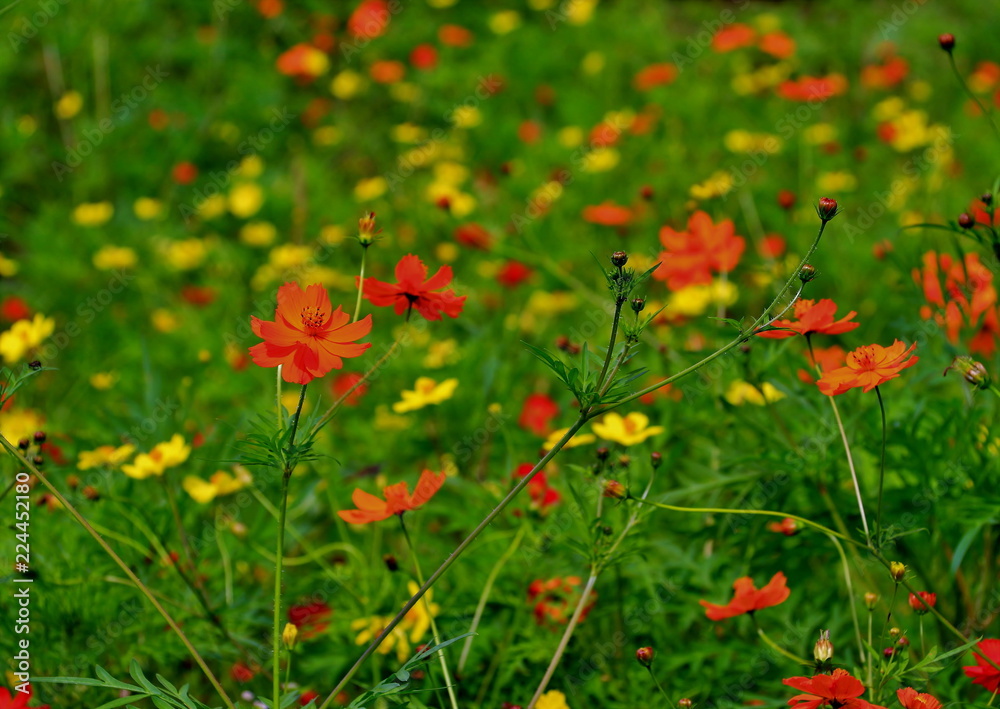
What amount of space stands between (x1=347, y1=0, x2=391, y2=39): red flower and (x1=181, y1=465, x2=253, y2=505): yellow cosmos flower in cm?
274

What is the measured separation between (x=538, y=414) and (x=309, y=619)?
2.42 feet

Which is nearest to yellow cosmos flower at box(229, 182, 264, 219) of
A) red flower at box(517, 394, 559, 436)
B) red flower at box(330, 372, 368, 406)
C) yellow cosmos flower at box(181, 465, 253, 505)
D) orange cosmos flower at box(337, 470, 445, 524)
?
red flower at box(330, 372, 368, 406)

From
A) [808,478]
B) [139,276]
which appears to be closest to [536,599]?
[808,478]

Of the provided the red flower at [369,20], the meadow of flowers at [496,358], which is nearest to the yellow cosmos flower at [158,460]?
the meadow of flowers at [496,358]

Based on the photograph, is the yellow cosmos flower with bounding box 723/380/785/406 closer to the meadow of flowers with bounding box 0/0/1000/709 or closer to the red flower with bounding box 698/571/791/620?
the meadow of flowers with bounding box 0/0/1000/709

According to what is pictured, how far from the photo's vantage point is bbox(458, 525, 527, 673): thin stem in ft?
4.17

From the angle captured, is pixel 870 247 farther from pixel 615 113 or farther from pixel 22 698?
pixel 22 698

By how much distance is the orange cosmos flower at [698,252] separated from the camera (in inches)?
64.0

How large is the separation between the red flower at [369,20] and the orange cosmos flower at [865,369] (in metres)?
3.31

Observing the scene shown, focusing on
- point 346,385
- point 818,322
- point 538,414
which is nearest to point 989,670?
point 818,322

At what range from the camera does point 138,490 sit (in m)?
1.79

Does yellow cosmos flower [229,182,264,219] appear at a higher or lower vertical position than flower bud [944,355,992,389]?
lower

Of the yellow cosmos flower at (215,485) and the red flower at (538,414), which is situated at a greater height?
the yellow cosmos flower at (215,485)

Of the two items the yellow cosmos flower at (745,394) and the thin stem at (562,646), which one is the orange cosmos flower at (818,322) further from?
the yellow cosmos flower at (745,394)
